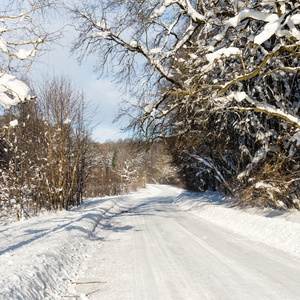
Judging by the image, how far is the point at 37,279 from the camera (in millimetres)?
3268

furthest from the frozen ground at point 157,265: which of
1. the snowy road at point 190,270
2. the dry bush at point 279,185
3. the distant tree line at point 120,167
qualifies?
the distant tree line at point 120,167

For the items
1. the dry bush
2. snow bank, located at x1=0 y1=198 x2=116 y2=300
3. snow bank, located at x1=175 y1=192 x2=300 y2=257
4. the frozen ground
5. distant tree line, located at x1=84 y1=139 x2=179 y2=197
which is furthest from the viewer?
distant tree line, located at x1=84 y1=139 x2=179 y2=197

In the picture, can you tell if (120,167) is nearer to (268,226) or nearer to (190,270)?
(268,226)

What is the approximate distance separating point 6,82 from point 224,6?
8467mm

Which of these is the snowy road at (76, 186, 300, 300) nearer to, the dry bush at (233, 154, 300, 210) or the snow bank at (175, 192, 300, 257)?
the snow bank at (175, 192, 300, 257)

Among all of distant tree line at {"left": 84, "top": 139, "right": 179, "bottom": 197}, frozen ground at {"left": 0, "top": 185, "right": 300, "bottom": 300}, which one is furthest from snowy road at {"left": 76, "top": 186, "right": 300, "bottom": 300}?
distant tree line at {"left": 84, "top": 139, "right": 179, "bottom": 197}

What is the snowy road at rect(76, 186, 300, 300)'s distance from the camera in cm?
314

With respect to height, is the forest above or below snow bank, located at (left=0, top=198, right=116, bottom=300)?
above

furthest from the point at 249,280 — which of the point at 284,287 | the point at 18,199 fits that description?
the point at 18,199

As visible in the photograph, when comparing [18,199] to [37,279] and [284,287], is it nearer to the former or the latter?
[37,279]

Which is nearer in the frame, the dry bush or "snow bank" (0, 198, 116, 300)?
"snow bank" (0, 198, 116, 300)

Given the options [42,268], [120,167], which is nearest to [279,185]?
[42,268]

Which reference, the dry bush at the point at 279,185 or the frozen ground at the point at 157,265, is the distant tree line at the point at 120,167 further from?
the frozen ground at the point at 157,265

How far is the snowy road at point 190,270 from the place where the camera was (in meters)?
3.14
